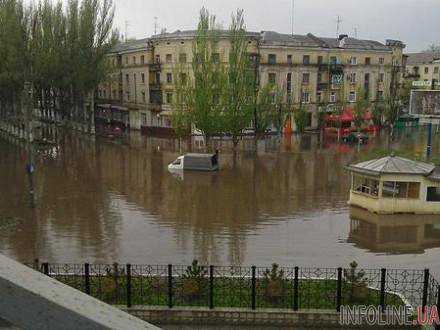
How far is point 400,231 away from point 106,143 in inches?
1161

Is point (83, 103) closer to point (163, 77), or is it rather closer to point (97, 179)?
point (163, 77)

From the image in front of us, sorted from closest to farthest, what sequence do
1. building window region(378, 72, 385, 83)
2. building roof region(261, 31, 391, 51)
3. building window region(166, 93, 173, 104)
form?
building window region(166, 93, 173, 104)
building roof region(261, 31, 391, 51)
building window region(378, 72, 385, 83)

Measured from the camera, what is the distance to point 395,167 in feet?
64.5

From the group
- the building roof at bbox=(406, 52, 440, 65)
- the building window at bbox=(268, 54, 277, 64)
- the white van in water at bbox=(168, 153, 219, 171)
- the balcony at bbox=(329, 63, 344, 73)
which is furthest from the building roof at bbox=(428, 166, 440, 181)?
the building roof at bbox=(406, 52, 440, 65)

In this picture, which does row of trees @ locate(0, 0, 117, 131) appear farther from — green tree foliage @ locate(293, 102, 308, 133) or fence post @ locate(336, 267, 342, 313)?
fence post @ locate(336, 267, 342, 313)

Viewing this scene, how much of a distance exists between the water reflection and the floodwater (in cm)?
4

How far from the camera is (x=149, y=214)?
2009 centimetres

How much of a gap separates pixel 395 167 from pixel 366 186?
6.26ft

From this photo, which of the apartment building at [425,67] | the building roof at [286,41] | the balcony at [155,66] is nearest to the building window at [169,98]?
the balcony at [155,66]

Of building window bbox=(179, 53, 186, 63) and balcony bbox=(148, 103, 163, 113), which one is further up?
building window bbox=(179, 53, 186, 63)

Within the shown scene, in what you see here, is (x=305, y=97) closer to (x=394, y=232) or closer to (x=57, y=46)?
(x=57, y=46)

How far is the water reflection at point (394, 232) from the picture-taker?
16427 mm

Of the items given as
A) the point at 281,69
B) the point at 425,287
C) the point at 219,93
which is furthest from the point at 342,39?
the point at 425,287

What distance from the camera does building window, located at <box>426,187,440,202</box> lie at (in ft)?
64.9
